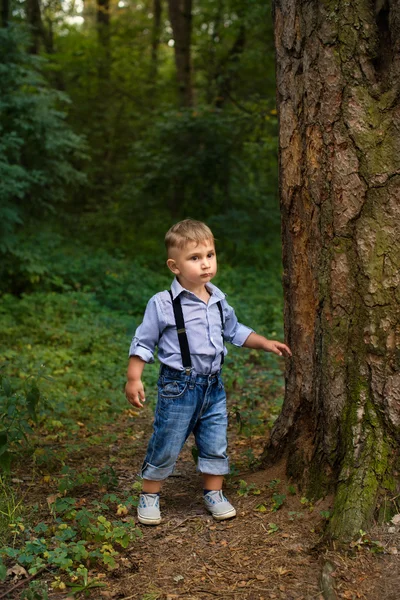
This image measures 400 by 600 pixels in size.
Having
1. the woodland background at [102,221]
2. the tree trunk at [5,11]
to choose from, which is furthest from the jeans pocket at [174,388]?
the tree trunk at [5,11]

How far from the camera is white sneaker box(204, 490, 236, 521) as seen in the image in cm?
357

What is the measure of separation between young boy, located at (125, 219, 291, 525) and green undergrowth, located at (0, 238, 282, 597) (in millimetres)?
396

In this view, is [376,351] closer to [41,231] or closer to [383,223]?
[383,223]

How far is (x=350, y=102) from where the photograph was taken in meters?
3.16

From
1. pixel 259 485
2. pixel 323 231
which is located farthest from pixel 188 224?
pixel 259 485

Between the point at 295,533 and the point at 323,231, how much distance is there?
5.20 ft

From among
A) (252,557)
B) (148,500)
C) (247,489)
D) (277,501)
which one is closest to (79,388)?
(148,500)

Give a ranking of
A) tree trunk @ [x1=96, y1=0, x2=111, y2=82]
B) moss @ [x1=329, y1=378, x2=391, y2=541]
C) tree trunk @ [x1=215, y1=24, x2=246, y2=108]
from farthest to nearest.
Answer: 1. tree trunk @ [x1=96, y1=0, x2=111, y2=82]
2. tree trunk @ [x1=215, y1=24, x2=246, y2=108]
3. moss @ [x1=329, y1=378, x2=391, y2=541]

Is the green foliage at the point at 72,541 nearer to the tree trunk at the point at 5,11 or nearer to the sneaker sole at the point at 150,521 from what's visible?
the sneaker sole at the point at 150,521

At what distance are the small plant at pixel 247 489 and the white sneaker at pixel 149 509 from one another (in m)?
0.51

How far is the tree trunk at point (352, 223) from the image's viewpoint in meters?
3.14

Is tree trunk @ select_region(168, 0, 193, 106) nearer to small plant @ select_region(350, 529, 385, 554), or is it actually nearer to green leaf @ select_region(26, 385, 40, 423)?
green leaf @ select_region(26, 385, 40, 423)

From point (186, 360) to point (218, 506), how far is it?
871 mm

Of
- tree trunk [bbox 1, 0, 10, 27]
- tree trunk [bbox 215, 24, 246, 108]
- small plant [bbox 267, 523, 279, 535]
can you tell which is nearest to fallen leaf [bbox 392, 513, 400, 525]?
small plant [bbox 267, 523, 279, 535]
